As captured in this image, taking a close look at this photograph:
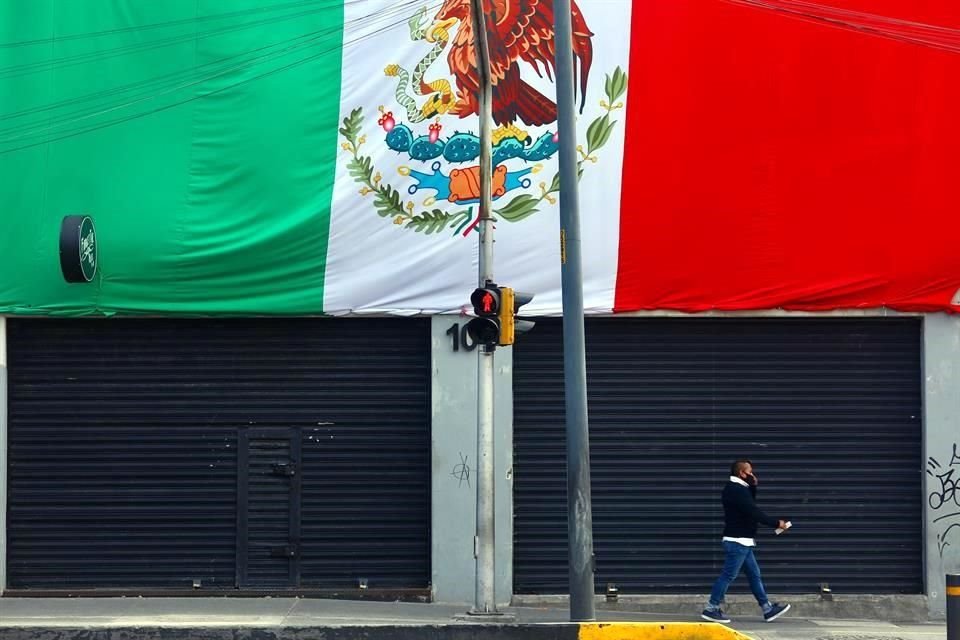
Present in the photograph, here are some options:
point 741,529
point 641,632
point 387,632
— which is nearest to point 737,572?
point 741,529

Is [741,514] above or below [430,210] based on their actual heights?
below

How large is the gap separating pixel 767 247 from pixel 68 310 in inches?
322

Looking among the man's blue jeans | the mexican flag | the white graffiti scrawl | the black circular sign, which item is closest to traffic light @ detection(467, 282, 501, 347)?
the mexican flag

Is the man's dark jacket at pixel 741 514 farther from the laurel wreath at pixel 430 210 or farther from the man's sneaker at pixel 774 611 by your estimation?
the laurel wreath at pixel 430 210

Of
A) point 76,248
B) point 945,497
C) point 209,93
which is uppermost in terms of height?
point 209,93

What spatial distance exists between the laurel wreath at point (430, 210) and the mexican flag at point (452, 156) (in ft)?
0.09

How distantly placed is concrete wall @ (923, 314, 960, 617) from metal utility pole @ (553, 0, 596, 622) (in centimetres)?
487

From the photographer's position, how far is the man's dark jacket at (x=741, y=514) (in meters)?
14.9

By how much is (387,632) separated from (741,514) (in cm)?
610

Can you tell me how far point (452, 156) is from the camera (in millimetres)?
16125

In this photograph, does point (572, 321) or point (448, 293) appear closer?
point (572, 321)

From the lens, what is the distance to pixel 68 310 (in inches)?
626

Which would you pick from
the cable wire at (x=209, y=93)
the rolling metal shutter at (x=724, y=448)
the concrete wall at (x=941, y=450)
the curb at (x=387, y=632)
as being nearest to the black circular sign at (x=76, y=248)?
the cable wire at (x=209, y=93)

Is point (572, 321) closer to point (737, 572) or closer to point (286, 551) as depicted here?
point (737, 572)
